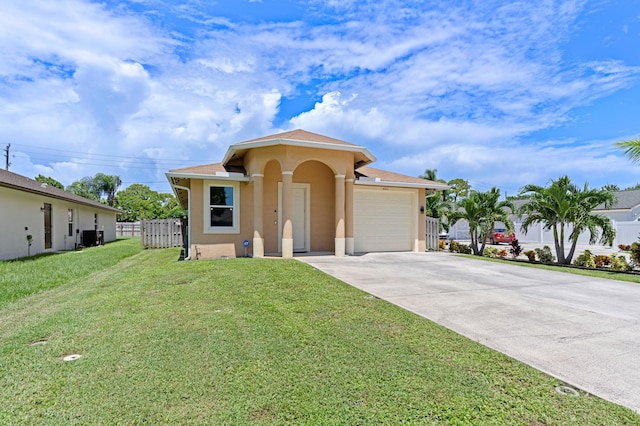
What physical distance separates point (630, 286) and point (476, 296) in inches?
178

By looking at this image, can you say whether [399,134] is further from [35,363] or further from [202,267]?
[35,363]

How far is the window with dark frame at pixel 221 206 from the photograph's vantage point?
39.2 feet

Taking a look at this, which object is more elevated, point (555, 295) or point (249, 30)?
point (249, 30)

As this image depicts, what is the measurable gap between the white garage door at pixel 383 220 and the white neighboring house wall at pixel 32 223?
45.9 ft

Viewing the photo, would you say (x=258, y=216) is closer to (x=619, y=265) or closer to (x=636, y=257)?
(x=619, y=265)

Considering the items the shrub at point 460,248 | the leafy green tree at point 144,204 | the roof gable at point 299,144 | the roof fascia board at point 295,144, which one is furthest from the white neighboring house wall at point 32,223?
the leafy green tree at point 144,204

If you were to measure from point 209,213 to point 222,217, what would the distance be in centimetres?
47

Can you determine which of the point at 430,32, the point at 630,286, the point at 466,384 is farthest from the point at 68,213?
the point at 630,286

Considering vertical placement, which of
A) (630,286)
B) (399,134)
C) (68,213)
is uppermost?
(399,134)

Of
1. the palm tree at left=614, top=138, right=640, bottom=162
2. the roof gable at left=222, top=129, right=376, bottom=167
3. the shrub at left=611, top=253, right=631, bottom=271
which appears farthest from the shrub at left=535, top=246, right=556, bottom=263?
the roof gable at left=222, top=129, right=376, bottom=167

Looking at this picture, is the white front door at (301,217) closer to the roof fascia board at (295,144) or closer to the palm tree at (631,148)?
the roof fascia board at (295,144)

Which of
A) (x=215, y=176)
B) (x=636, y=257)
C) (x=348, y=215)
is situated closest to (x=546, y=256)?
(x=636, y=257)

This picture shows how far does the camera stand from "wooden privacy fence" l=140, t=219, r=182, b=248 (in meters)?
20.0

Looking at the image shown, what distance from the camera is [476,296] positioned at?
6.27 m
